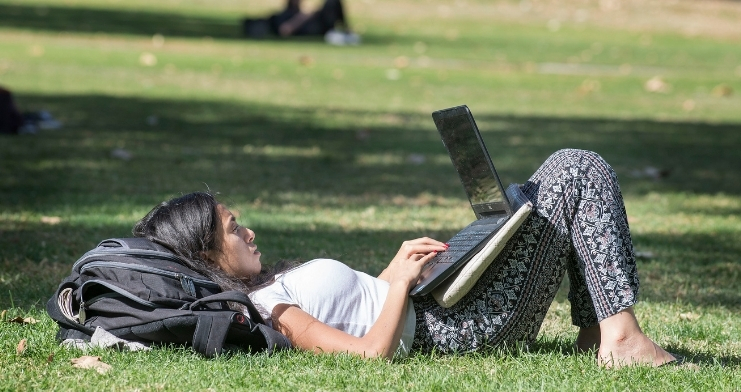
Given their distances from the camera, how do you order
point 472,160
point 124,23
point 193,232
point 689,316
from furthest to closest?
point 124,23 → point 689,316 → point 472,160 → point 193,232

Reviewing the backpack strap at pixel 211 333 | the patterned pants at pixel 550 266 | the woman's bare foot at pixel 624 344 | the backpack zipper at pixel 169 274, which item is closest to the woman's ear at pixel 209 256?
the backpack zipper at pixel 169 274

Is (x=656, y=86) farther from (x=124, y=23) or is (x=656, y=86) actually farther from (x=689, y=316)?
(x=124, y=23)

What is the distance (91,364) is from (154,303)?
0.33 meters

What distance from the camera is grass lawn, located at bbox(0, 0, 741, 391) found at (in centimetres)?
379

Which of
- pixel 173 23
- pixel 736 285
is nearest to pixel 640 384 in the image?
pixel 736 285

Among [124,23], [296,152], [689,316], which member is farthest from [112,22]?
[689,316]

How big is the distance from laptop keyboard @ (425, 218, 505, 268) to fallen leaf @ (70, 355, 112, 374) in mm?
1197

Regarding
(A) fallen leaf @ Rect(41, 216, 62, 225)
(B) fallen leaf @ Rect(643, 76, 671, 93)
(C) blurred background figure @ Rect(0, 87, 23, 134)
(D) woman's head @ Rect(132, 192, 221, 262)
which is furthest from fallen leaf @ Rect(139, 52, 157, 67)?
(D) woman's head @ Rect(132, 192, 221, 262)

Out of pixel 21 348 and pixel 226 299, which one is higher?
pixel 226 299

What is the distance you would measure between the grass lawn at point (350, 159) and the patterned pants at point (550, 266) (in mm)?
111

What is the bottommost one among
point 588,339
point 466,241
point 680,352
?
point 680,352

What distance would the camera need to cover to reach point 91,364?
146 inches

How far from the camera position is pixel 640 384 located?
3635mm

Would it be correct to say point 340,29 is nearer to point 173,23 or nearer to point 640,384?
point 173,23
